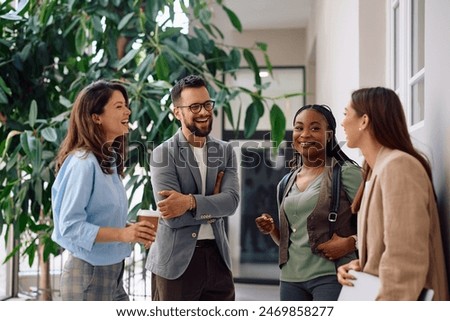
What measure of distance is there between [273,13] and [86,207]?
6.63ft

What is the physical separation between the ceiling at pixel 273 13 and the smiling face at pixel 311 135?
4.69ft

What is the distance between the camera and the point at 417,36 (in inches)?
76.9

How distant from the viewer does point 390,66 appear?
87.7 inches

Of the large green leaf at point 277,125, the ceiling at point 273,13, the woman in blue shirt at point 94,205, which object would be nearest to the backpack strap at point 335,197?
the woman in blue shirt at point 94,205

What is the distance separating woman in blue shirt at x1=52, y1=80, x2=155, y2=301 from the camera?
176 centimetres

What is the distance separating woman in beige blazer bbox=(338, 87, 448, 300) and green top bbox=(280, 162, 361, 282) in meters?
0.26

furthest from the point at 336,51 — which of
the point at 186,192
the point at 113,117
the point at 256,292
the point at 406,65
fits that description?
the point at 256,292

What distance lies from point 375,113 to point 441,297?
493 mm

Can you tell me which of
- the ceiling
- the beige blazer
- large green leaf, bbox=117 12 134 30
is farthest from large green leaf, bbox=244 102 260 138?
the beige blazer

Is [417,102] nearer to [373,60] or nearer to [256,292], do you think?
[373,60]

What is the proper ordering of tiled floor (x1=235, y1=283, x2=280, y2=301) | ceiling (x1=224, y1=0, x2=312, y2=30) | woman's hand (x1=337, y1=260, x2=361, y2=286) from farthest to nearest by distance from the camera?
tiled floor (x1=235, y1=283, x2=280, y2=301) → ceiling (x1=224, y1=0, x2=312, y2=30) → woman's hand (x1=337, y1=260, x2=361, y2=286)

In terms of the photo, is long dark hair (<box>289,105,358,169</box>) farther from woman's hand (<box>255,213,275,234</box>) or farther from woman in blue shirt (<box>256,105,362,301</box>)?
woman's hand (<box>255,213,275,234</box>)

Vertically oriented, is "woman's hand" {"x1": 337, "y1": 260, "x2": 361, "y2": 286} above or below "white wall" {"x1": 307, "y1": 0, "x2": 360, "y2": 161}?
below

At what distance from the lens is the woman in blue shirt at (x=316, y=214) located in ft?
5.72
